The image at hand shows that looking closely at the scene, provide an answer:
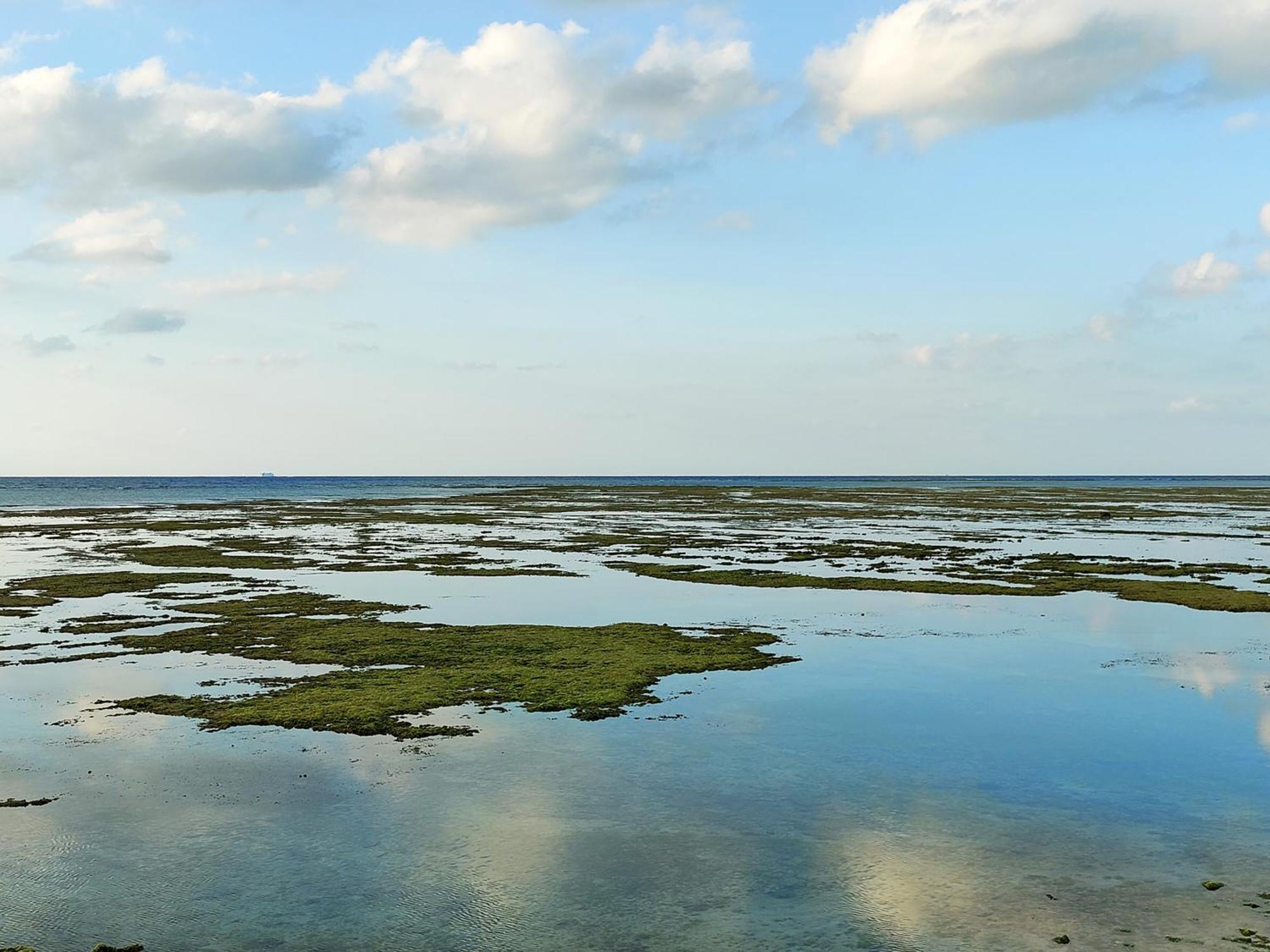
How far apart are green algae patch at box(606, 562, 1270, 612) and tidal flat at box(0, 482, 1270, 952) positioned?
49 centimetres

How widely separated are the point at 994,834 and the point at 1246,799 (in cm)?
440

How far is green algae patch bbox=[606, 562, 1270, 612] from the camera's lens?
3847cm

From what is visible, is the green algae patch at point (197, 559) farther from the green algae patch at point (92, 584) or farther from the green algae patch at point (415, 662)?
the green algae patch at point (415, 662)

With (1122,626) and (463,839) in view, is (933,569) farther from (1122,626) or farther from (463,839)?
(463,839)

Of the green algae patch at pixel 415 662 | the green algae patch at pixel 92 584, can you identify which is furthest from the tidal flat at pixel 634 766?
the green algae patch at pixel 92 584

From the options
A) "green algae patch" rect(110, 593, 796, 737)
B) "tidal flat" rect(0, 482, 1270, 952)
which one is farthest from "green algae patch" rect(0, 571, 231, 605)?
"green algae patch" rect(110, 593, 796, 737)

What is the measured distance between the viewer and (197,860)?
529 inches

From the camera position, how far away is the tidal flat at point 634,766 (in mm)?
11992

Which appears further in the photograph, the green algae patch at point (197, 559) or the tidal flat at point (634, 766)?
the green algae patch at point (197, 559)

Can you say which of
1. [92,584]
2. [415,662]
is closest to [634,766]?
[415,662]

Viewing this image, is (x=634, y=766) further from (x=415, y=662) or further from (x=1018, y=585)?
(x=1018, y=585)

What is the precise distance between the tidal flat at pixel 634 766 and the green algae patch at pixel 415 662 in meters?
Answer: 0.13

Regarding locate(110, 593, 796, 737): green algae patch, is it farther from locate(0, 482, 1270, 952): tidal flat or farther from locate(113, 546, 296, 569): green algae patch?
locate(113, 546, 296, 569): green algae patch

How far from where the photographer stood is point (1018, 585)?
43.4 meters
